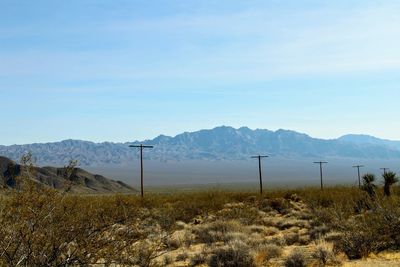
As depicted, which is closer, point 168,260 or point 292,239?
point 168,260

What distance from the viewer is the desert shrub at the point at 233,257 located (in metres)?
13.2

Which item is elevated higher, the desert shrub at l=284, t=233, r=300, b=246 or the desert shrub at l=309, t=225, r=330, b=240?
the desert shrub at l=309, t=225, r=330, b=240

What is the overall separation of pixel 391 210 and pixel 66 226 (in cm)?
1120

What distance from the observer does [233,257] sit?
1328cm

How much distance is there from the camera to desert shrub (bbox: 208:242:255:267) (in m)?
13.2

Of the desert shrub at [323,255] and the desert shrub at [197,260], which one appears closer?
the desert shrub at [323,255]

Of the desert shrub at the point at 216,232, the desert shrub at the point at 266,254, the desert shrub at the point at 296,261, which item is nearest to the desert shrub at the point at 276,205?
the desert shrub at the point at 216,232

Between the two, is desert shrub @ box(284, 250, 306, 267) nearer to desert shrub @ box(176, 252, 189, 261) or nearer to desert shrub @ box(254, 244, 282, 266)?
desert shrub @ box(254, 244, 282, 266)

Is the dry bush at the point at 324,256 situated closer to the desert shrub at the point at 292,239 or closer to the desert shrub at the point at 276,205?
the desert shrub at the point at 292,239

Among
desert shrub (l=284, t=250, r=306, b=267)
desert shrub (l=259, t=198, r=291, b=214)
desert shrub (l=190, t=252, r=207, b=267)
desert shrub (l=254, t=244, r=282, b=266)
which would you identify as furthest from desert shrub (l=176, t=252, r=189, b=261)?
desert shrub (l=259, t=198, r=291, b=214)

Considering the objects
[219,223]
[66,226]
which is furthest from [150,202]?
[66,226]

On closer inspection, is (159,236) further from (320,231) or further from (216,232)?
(320,231)

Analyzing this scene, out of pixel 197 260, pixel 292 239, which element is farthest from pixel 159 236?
pixel 292 239

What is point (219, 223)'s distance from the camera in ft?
67.2
